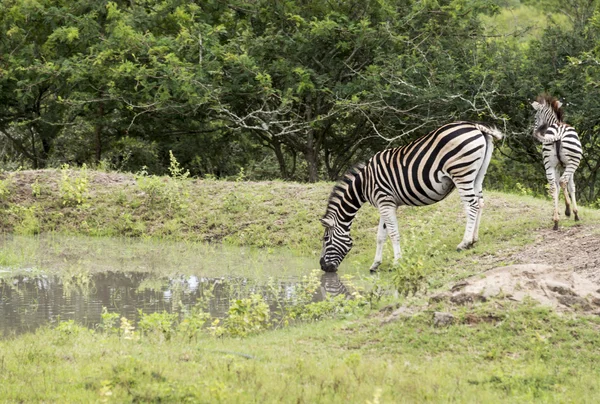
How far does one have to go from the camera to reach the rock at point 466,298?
8.55m

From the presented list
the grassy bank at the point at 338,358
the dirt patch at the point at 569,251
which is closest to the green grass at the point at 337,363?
the grassy bank at the point at 338,358

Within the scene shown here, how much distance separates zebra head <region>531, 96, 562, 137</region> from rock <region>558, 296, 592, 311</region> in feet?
18.5

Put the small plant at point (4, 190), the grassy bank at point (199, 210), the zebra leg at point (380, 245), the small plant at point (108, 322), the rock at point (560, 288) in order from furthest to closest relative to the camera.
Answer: the small plant at point (4, 190)
the grassy bank at point (199, 210)
the zebra leg at point (380, 245)
the small plant at point (108, 322)
the rock at point (560, 288)

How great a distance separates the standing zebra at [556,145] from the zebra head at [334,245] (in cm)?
343

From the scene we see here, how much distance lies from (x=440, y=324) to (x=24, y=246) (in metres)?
9.79

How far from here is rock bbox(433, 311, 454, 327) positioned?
818 centimetres

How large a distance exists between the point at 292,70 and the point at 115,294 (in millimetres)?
10714

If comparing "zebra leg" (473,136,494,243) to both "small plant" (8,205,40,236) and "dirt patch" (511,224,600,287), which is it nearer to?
"dirt patch" (511,224,600,287)

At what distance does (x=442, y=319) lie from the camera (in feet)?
26.9

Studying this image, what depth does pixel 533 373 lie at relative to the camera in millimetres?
6891

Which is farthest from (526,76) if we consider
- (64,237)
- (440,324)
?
(440,324)

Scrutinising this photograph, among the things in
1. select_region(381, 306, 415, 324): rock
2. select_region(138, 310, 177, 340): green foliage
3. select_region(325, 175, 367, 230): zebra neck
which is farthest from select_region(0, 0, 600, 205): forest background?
select_region(138, 310, 177, 340): green foliage

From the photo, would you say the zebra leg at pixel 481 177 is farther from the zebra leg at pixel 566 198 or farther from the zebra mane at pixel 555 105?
the zebra mane at pixel 555 105

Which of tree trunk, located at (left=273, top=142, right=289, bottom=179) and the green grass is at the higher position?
tree trunk, located at (left=273, top=142, right=289, bottom=179)
